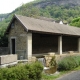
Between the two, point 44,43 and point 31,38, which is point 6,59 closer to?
point 31,38

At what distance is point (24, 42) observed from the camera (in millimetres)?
19328

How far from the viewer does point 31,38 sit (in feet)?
63.3

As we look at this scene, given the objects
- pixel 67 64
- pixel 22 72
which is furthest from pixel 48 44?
pixel 22 72

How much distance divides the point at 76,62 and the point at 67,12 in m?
90.8

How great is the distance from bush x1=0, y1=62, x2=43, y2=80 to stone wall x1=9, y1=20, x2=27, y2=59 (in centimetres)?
583

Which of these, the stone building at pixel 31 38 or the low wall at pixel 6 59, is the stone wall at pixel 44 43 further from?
the low wall at pixel 6 59

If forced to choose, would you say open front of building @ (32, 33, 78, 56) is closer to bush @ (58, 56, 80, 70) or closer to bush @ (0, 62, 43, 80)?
bush @ (58, 56, 80, 70)

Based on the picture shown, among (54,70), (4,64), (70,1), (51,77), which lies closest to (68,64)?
(54,70)

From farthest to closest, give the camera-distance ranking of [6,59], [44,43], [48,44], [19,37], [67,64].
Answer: [48,44]
[44,43]
[19,37]
[67,64]
[6,59]

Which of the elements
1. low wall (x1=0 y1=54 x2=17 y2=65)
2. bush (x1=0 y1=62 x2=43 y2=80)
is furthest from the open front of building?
bush (x1=0 y1=62 x2=43 y2=80)

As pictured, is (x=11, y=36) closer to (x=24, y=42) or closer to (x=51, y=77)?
(x=24, y=42)

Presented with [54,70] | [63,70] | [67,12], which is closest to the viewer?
[54,70]

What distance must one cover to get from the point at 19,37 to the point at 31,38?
58.1 inches

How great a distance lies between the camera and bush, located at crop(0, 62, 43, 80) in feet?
35.6
